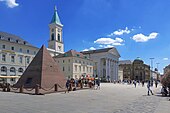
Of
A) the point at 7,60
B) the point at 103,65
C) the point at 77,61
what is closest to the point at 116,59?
the point at 103,65

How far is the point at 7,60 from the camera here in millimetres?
56750

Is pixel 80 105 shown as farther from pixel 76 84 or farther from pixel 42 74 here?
pixel 76 84

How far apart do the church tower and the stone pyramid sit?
61454 mm

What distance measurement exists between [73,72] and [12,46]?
969 inches

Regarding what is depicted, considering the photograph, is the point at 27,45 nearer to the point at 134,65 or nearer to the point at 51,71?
the point at 51,71

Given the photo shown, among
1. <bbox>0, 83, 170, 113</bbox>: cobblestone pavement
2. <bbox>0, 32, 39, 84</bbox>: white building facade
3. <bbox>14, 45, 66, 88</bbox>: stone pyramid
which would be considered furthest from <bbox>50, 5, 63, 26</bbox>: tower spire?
<bbox>0, 83, 170, 113</bbox>: cobblestone pavement

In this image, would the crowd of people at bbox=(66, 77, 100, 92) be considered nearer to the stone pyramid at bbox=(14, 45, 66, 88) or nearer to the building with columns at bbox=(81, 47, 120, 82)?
the stone pyramid at bbox=(14, 45, 66, 88)

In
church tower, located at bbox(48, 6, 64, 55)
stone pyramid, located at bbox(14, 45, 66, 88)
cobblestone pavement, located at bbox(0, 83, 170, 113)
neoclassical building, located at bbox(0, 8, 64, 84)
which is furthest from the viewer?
church tower, located at bbox(48, 6, 64, 55)

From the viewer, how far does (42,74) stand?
2945 cm

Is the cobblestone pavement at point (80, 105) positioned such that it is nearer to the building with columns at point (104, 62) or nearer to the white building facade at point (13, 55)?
the white building facade at point (13, 55)

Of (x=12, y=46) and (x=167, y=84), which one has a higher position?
(x=12, y=46)

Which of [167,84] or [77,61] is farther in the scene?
[77,61]

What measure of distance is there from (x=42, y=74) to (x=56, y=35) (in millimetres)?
68364

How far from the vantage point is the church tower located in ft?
312
